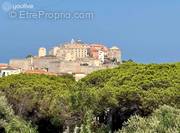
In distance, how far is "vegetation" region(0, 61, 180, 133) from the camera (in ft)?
76.3

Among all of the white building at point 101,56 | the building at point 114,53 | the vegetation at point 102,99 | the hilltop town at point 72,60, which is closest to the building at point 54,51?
the hilltop town at point 72,60

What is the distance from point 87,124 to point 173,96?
13.8ft

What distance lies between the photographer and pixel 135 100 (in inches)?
953

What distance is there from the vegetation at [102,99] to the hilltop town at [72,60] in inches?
2043

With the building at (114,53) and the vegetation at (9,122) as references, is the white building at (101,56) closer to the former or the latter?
the building at (114,53)

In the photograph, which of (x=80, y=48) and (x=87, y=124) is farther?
(x=80, y=48)

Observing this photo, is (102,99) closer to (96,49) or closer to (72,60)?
(72,60)

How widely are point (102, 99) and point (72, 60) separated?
78.0 m

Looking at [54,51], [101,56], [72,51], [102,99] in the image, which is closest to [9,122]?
[102,99]

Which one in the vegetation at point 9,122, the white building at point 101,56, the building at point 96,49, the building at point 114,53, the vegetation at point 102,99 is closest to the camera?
the vegetation at point 9,122

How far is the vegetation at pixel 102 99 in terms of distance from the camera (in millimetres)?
23250

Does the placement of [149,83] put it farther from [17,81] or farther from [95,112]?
[17,81]

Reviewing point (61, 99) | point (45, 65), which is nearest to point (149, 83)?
point (61, 99)

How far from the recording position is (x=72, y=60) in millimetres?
102062
